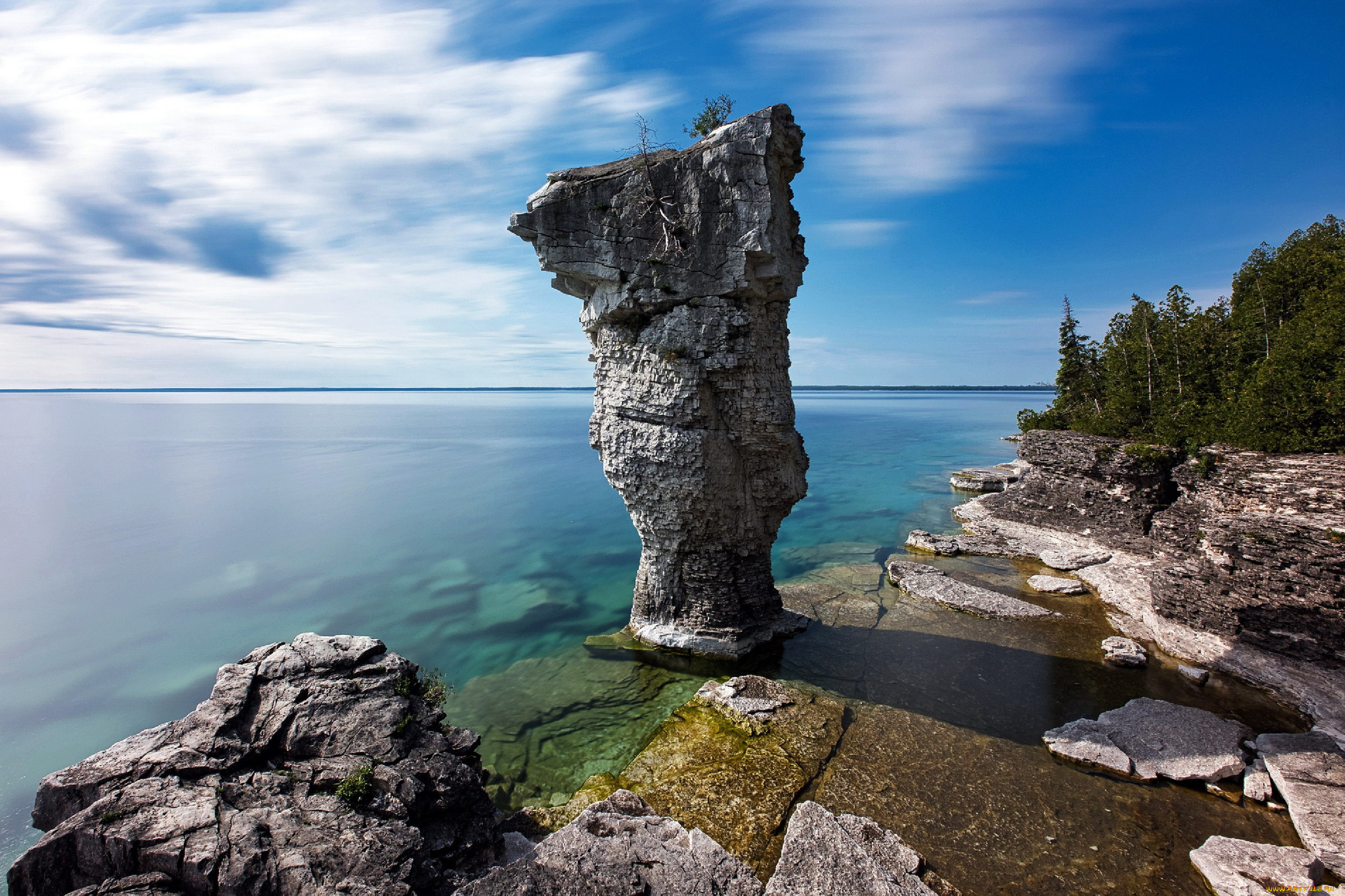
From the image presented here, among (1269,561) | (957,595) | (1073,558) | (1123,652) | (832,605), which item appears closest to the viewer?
(1269,561)

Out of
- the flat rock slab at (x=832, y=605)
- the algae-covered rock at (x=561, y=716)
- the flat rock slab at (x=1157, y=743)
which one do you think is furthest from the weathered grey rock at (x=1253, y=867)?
the algae-covered rock at (x=561, y=716)

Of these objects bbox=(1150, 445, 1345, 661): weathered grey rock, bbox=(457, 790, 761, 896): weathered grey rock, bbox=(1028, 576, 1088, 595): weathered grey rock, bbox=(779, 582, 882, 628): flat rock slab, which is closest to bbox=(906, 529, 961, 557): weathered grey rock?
bbox=(1028, 576, 1088, 595): weathered grey rock

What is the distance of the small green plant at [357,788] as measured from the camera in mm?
5809

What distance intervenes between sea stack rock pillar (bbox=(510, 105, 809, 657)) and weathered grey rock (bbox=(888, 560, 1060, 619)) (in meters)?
5.44

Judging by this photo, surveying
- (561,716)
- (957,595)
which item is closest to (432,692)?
(561,716)

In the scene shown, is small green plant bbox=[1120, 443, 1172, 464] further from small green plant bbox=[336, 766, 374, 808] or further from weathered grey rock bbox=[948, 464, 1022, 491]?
small green plant bbox=[336, 766, 374, 808]

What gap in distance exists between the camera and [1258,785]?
7.78 metres

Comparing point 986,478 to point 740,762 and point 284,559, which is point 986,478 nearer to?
point 740,762

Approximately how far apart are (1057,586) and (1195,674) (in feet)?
16.3

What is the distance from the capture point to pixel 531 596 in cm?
1839

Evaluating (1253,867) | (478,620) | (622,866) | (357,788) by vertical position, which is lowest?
(478,620)

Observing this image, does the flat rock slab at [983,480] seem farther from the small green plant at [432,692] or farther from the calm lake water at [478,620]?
the small green plant at [432,692]

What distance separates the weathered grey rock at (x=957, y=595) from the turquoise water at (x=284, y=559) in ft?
15.3

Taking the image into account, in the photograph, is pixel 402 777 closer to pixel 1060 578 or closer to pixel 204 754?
pixel 204 754
